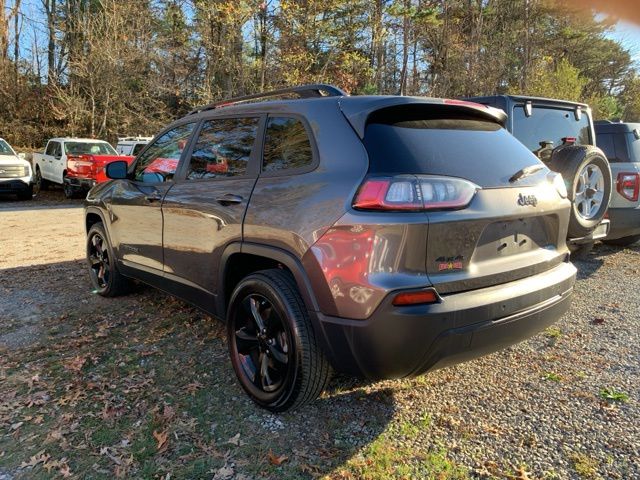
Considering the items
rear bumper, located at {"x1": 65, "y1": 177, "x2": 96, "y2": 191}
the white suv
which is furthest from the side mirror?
the white suv

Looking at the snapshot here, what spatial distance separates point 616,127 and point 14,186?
1514 centimetres

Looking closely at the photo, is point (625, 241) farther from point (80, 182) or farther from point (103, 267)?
point (80, 182)

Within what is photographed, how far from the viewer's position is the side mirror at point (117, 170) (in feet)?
14.3

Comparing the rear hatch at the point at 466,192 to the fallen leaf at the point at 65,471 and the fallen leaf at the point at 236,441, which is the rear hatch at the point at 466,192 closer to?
the fallen leaf at the point at 236,441

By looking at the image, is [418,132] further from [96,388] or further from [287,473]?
[96,388]

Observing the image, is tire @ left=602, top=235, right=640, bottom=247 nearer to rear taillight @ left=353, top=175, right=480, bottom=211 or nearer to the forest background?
rear taillight @ left=353, top=175, right=480, bottom=211

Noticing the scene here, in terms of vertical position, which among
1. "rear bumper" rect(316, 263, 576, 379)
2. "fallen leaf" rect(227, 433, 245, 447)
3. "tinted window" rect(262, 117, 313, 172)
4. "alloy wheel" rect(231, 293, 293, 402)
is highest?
"tinted window" rect(262, 117, 313, 172)

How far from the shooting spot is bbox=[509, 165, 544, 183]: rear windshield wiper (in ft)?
8.71

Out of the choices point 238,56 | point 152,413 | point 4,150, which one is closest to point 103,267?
point 152,413

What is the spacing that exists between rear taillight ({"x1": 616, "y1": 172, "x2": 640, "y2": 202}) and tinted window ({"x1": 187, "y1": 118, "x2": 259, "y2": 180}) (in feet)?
16.7

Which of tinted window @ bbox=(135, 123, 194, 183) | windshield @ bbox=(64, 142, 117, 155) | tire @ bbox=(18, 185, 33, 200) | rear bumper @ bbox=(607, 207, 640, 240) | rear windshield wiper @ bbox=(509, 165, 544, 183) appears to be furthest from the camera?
windshield @ bbox=(64, 142, 117, 155)

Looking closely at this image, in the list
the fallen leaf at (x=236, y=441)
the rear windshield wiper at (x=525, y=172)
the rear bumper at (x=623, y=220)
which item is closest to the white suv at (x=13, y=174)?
the fallen leaf at (x=236, y=441)

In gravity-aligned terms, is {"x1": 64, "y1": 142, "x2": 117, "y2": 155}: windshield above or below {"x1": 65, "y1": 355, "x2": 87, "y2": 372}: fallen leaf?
above

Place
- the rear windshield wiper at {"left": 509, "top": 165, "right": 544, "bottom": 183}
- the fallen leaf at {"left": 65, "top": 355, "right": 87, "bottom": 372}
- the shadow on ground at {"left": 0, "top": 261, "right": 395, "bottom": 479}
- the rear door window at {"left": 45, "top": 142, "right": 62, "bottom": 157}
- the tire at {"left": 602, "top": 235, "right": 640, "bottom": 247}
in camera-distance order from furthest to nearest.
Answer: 1. the rear door window at {"left": 45, "top": 142, "right": 62, "bottom": 157}
2. the tire at {"left": 602, "top": 235, "right": 640, "bottom": 247}
3. the fallen leaf at {"left": 65, "top": 355, "right": 87, "bottom": 372}
4. the rear windshield wiper at {"left": 509, "top": 165, "right": 544, "bottom": 183}
5. the shadow on ground at {"left": 0, "top": 261, "right": 395, "bottom": 479}
